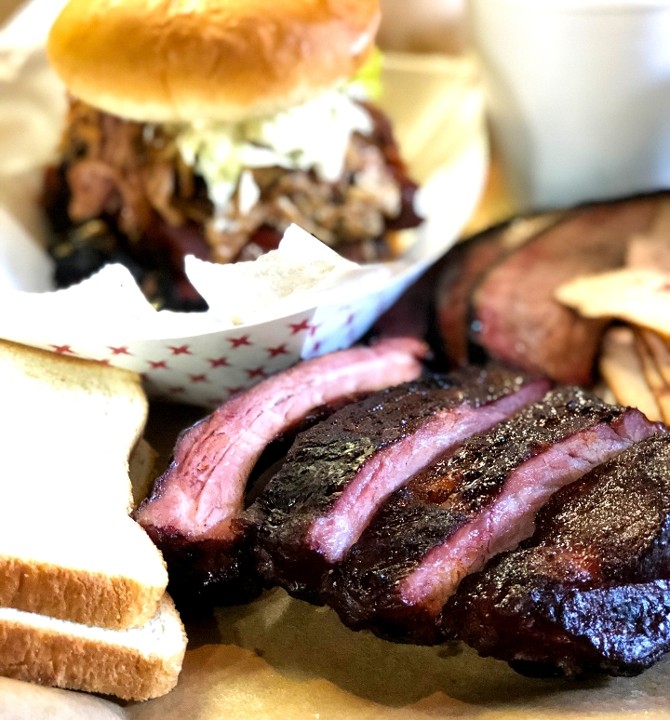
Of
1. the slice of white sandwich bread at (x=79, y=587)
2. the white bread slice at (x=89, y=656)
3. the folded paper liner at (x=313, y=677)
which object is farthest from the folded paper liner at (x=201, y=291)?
the white bread slice at (x=89, y=656)

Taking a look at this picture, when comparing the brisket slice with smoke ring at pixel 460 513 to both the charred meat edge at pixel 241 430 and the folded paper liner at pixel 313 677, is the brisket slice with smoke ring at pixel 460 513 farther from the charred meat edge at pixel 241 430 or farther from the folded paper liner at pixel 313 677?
the charred meat edge at pixel 241 430

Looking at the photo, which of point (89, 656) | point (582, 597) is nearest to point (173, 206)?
point (89, 656)

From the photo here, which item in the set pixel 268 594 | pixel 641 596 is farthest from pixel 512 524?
pixel 268 594

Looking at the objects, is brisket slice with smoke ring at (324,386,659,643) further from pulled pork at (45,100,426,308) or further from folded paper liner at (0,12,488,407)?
pulled pork at (45,100,426,308)

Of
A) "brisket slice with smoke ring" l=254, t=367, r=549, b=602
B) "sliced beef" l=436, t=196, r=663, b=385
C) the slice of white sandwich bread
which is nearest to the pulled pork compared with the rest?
"sliced beef" l=436, t=196, r=663, b=385

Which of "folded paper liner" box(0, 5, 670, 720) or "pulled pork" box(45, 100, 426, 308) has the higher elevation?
"pulled pork" box(45, 100, 426, 308)
